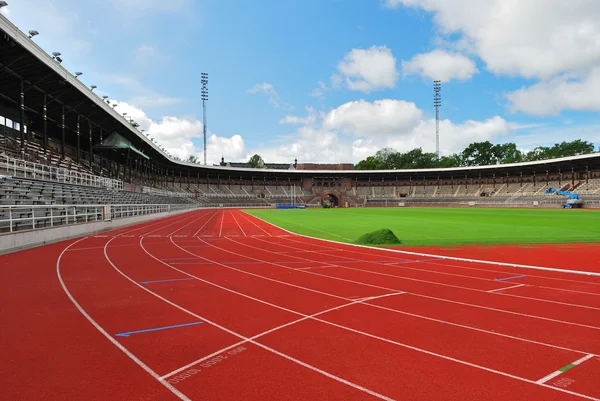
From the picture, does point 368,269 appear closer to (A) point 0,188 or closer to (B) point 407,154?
(A) point 0,188

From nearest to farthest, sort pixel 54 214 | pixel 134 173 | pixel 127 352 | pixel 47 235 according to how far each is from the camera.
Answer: pixel 127 352 → pixel 47 235 → pixel 54 214 → pixel 134 173

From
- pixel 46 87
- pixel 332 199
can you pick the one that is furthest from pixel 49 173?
pixel 332 199

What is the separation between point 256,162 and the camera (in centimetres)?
12506

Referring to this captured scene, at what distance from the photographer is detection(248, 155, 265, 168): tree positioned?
395ft

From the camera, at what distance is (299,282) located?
7906 mm

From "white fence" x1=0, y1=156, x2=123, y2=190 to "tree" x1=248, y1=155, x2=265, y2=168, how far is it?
85.2 meters

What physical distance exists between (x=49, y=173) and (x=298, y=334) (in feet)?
70.5

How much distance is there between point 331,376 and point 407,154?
139 m

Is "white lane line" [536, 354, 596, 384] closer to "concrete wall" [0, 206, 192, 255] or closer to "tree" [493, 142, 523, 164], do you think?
"concrete wall" [0, 206, 192, 255]

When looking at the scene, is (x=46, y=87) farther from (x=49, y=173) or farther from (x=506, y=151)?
(x=506, y=151)

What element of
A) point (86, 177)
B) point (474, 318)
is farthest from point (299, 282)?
point (86, 177)

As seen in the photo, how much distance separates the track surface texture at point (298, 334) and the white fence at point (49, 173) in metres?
10.9

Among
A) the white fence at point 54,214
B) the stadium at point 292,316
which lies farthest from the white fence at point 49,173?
the white fence at point 54,214

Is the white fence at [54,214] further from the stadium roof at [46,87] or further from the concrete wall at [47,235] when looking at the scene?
the stadium roof at [46,87]
